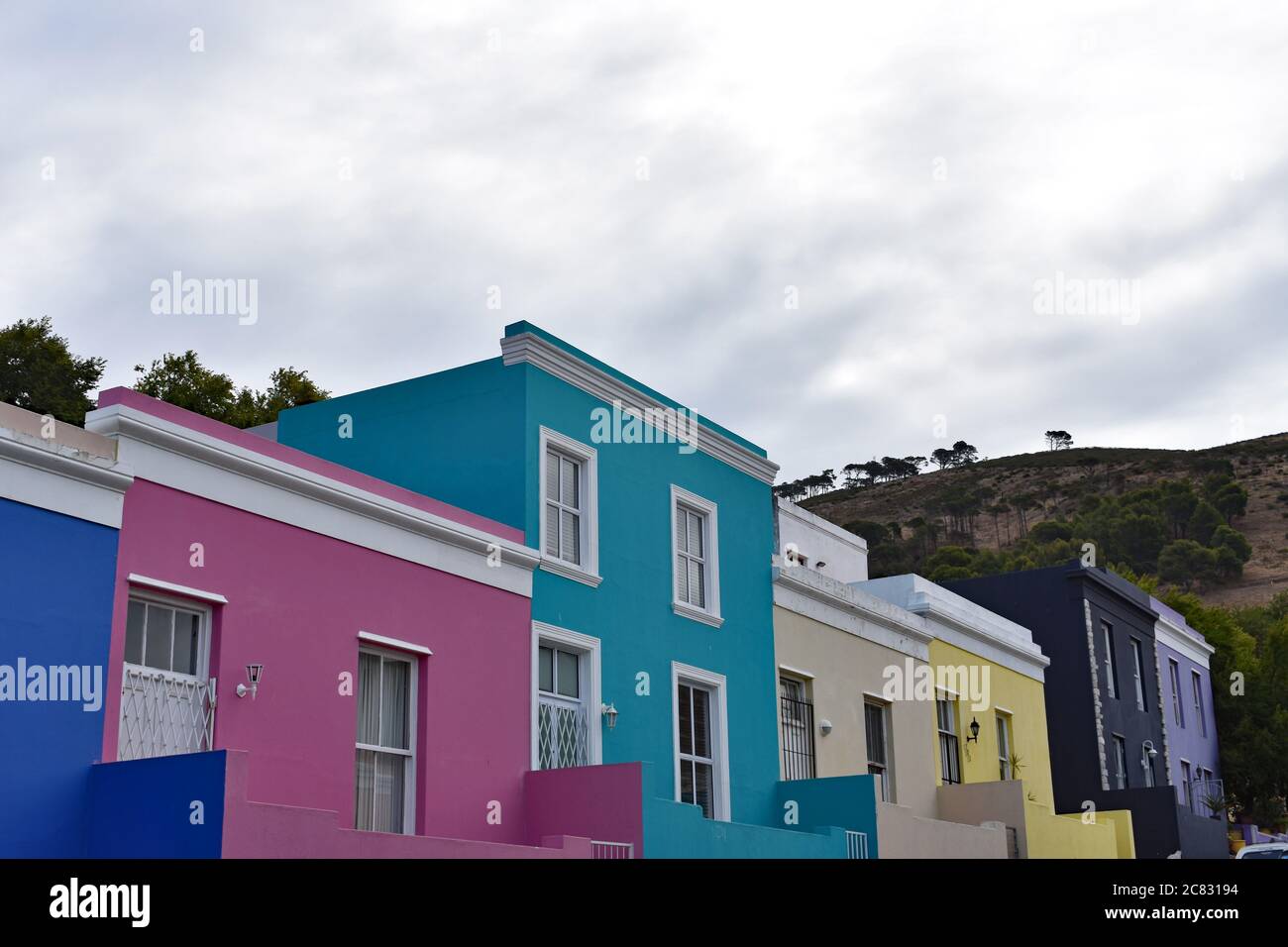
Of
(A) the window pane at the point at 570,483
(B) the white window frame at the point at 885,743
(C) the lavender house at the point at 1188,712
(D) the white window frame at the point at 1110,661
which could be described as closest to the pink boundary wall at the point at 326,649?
(A) the window pane at the point at 570,483

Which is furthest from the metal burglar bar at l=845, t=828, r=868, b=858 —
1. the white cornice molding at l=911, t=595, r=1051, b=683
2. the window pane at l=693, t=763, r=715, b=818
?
the white cornice molding at l=911, t=595, r=1051, b=683

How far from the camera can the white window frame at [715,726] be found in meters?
17.0

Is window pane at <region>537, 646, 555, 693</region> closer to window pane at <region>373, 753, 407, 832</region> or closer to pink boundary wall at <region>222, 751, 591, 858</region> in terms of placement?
→ window pane at <region>373, 753, 407, 832</region>

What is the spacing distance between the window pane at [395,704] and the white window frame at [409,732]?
0.09 ft

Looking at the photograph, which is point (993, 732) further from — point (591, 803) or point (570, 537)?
point (591, 803)

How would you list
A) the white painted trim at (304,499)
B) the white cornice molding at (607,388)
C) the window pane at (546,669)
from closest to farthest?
the white painted trim at (304,499) < the window pane at (546,669) < the white cornice molding at (607,388)

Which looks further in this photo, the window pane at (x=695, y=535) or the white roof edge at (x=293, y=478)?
the window pane at (x=695, y=535)

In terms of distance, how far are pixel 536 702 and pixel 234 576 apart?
401 cm

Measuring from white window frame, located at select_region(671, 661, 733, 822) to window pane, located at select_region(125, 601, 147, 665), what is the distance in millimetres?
7104

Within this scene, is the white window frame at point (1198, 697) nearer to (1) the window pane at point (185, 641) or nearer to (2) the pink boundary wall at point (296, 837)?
(2) the pink boundary wall at point (296, 837)

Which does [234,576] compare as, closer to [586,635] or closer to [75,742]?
[75,742]

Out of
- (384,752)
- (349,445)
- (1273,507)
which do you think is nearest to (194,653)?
(384,752)

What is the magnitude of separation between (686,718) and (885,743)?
202 inches

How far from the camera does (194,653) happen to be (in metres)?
11.8
